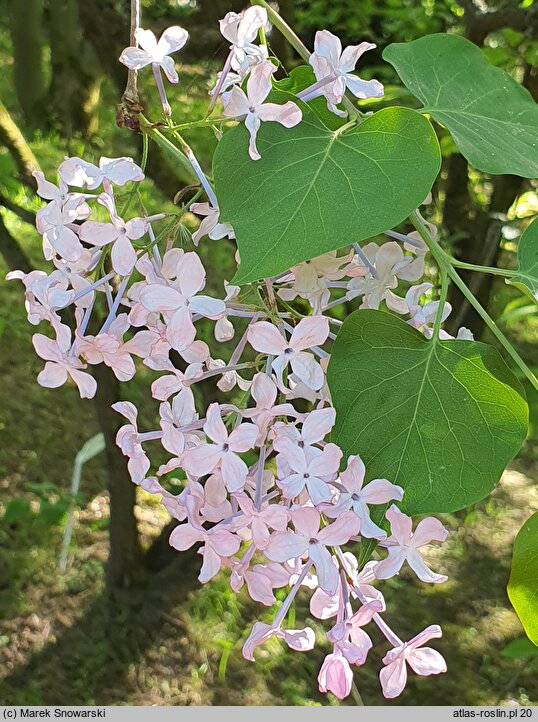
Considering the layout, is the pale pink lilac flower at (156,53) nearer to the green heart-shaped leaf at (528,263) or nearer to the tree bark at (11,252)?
the green heart-shaped leaf at (528,263)

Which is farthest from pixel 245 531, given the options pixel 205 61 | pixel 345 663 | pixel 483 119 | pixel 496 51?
pixel 205 61

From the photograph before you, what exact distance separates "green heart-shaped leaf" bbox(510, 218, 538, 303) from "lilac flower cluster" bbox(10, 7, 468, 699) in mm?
41

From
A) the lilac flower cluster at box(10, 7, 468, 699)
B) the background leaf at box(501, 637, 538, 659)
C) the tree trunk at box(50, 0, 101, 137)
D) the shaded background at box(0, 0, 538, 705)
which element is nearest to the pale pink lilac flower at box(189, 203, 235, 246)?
the lilac flower cluster at box(10, 7, 468, 699)

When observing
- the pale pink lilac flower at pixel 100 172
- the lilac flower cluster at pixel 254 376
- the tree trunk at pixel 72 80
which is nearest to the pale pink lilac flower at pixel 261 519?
the lilac flower cluster at pixel 254 376

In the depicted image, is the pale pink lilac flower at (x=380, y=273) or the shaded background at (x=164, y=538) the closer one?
the pale pink lilac flower at (x=380, y=273)

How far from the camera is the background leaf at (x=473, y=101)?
278 millimetres

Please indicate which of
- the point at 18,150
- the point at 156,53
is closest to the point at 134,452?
the point at 156,53

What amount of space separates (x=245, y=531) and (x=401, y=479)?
0.20 ft

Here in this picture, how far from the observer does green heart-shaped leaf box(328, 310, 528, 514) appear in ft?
0.81

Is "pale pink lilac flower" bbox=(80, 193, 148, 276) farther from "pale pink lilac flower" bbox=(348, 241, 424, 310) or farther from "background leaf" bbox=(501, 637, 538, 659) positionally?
"background leaf" bbox=(501, 637, 538, 659)

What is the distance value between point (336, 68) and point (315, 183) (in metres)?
0.04

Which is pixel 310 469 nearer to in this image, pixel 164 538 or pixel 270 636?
pixel 270 636

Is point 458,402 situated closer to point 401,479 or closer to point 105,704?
point 401,479

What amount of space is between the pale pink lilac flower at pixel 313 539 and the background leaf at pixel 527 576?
10 cm
